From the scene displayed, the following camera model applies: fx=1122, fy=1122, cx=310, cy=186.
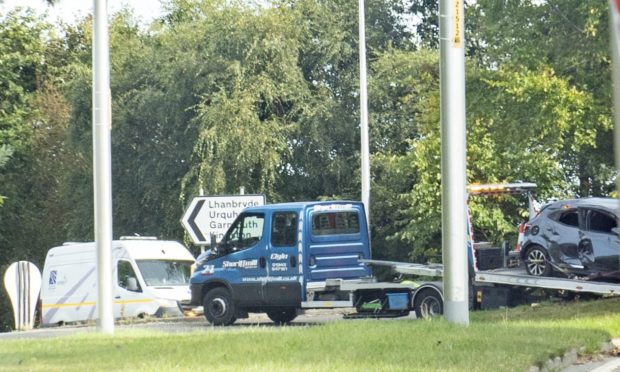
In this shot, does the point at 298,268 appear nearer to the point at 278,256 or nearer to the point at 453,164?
the point at 278,256

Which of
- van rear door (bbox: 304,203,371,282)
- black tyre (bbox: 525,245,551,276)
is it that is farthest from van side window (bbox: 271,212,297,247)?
black tyre (bbox: 525,245,551,276)

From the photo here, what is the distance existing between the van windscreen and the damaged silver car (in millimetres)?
11927

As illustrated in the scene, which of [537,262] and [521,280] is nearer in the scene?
[521,280]

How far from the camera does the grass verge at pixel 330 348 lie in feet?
36.0

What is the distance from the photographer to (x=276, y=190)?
40.0 m

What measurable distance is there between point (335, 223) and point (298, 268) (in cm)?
134

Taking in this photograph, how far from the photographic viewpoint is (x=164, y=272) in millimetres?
30375

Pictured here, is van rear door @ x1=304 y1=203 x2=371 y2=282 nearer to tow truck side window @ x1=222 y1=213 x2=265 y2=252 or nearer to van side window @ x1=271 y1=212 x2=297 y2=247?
van side window @ x1=271 y1=212 x2=297 y2=247

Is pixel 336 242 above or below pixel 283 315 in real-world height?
above

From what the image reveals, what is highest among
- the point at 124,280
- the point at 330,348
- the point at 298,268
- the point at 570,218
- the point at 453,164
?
A: the point at 453,164

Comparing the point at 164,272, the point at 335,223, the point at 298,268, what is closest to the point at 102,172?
the point at 298,268

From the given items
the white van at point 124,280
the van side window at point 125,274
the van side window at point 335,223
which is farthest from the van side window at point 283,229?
the van side window at point 125,274

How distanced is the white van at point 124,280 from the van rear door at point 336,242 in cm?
695

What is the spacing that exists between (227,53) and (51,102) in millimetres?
12479
